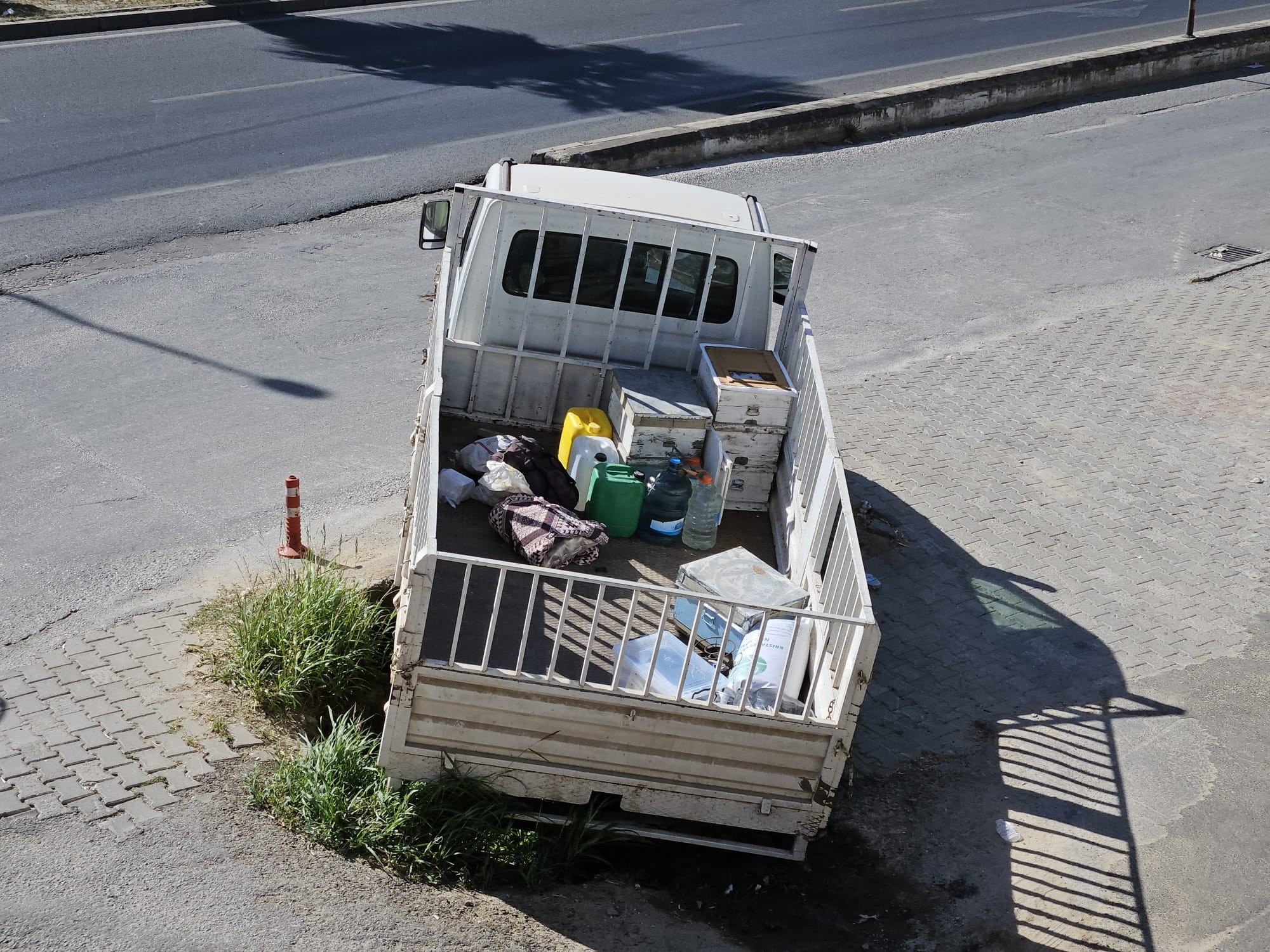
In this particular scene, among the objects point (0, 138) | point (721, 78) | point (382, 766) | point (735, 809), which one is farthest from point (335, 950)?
point (721, 78)

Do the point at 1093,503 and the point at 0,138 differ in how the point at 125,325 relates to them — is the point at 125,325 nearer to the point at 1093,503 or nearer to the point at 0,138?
the point at 0,138

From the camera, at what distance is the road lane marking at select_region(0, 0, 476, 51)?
1780 cm

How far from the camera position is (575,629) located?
6.09 meters

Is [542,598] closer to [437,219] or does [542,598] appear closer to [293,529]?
[293,529]

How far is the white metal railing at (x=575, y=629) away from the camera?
16.9 ft

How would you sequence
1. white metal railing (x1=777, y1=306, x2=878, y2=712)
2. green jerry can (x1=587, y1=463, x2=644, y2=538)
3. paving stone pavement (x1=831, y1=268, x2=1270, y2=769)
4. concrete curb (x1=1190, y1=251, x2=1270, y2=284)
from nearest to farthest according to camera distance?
white metal railing (x1=777, y1=306, x2=878, y2=712), green jerry can (x1=587, y1=463, x2=644, y2=538), paving stone pavement (x1=831, y1=268, x2=1270, y2=769), concrete curb (x1=1190, y1=251, x2=1270, y2=284)

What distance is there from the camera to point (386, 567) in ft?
24.8

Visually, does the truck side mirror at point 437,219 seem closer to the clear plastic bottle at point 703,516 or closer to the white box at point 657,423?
the white box at point 657,423

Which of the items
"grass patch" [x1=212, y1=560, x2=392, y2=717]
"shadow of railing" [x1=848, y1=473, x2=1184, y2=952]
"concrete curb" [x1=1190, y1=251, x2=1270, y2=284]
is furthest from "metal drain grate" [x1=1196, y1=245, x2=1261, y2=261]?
"grass patch" [x1=212, y1=560, x2=392, y2=717]

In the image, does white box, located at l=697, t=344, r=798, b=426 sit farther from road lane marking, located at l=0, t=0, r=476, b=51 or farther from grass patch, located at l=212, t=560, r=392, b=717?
road lane marking, located at l=0, t=0, r=476, b=51

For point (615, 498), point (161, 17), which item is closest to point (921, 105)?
point (161, 17)

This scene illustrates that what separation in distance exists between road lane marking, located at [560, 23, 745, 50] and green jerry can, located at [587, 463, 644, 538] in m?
14.7

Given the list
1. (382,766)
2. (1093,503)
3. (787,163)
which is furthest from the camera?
(787,163)

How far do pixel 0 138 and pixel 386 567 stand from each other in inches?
381
